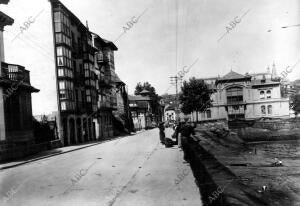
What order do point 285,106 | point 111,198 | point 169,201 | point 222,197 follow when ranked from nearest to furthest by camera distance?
point 222,197, point 169,201, point 111,198, point 285,106

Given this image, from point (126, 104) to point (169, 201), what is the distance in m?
62.5

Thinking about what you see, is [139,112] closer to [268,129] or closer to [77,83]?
[268,129]

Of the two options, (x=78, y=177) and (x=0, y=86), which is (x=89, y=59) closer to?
(x=0, y=86)

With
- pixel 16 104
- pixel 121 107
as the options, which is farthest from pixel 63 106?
pixel 121 107

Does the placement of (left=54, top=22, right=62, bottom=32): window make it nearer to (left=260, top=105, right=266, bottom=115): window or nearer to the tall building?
Result: the tall building

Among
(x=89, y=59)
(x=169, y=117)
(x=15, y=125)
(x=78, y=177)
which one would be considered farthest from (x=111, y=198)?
(x=169, y=117)

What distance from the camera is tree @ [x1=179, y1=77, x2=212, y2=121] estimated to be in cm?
6322

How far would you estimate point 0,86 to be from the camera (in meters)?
19.6

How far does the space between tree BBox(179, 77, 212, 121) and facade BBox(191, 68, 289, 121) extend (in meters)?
5.40

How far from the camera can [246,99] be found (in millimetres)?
68312

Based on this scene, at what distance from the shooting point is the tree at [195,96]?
63.2m

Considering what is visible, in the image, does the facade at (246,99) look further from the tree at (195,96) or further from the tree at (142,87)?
the tree at (142,87)

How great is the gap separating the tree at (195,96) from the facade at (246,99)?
17.7 ft

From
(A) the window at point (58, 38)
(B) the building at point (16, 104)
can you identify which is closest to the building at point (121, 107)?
(A) the window at point (58, 38)
